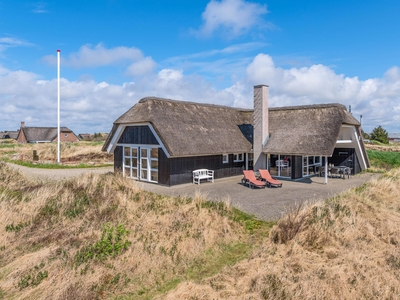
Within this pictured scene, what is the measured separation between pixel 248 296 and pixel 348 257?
3.06 metres

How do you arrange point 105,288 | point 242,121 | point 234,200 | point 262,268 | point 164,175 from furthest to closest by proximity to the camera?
point 242,121 < point 164,175 < point 234,200 < point 262,268 < point 105,288

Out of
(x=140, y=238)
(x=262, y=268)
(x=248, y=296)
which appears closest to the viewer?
(x=248, y=296)

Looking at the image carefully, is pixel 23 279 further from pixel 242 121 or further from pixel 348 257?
pixel 242 121

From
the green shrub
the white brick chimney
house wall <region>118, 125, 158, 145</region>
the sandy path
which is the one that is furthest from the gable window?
the green shrub

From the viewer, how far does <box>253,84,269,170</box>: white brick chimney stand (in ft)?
65.2

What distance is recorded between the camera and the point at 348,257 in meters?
7.43

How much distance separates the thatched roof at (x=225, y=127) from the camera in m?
17.2

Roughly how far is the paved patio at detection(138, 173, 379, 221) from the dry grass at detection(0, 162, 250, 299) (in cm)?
186

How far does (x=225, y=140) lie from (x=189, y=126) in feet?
8.80

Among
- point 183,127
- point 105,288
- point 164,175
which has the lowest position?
point 105,288

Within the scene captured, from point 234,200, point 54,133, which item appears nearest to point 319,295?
point 234,200

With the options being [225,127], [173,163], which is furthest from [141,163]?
[225,127]

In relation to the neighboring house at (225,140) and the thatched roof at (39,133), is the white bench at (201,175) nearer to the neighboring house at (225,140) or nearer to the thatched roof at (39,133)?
the neighboring house at (225,140)

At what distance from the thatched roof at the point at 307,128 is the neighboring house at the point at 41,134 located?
52536 mm
